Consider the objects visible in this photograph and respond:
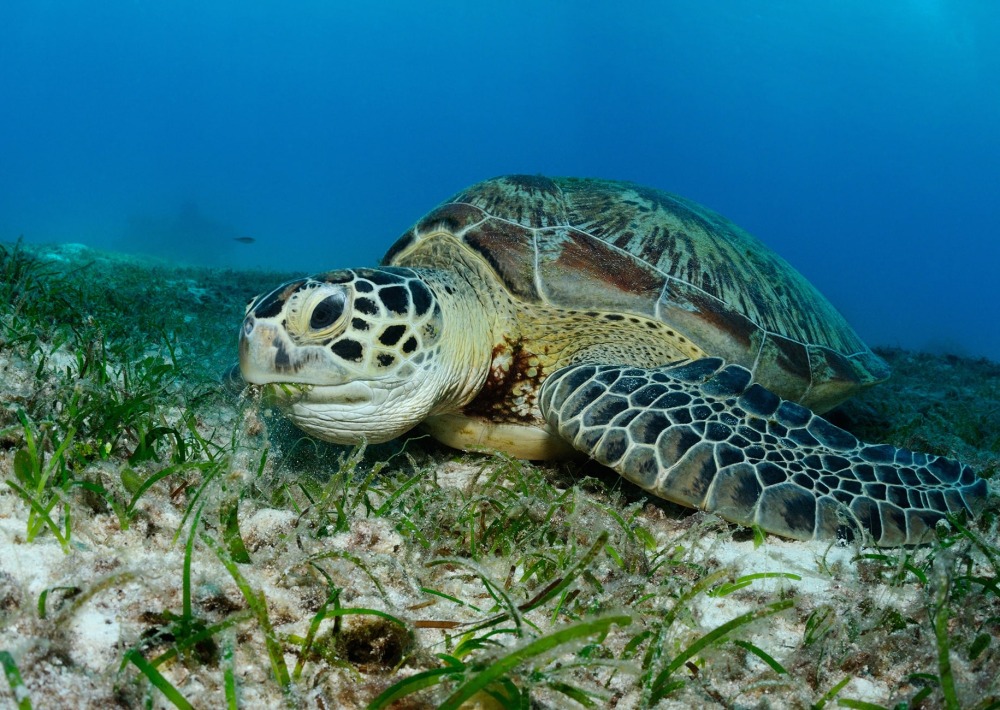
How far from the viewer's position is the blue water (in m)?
85.2

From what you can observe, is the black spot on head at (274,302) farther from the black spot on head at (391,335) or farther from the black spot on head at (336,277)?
the black spot on head at (391,335)

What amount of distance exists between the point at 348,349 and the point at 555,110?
124m

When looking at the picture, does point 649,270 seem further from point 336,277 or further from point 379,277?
point 336,277

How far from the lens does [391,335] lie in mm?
2129

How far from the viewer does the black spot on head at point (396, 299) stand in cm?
217

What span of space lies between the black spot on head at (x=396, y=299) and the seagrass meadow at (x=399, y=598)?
743mm

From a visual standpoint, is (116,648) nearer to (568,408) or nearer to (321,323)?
(321,323)

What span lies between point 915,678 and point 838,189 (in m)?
121

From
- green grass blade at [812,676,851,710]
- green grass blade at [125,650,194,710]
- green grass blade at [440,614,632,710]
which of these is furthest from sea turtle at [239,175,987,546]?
green grass blade at [125,650,194,710]

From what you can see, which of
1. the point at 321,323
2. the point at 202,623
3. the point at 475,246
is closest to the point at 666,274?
the point at 475,246

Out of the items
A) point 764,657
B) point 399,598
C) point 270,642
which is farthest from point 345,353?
point 764,657

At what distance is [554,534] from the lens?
1.44 metres

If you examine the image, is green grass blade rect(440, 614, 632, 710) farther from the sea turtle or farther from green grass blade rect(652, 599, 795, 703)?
the sea turtle

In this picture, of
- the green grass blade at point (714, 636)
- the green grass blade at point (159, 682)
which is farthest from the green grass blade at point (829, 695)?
the green grass blade at point (159, 682)
